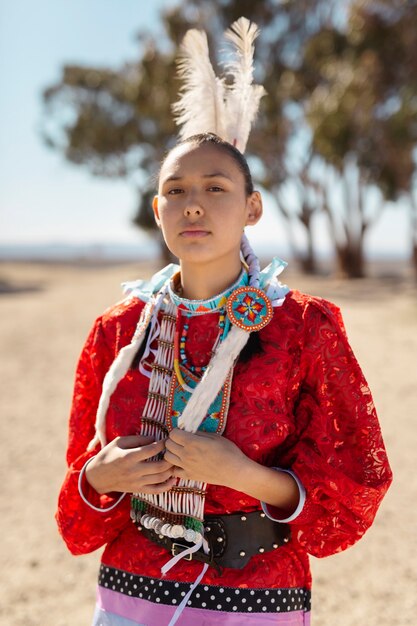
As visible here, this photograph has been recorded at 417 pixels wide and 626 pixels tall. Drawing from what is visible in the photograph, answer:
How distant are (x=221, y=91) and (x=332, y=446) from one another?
43.8 inches

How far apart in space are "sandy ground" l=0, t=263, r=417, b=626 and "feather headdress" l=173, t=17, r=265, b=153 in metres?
2.50

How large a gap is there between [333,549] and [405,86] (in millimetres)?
21800

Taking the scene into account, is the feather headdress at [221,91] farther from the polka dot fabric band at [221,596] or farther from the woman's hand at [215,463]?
the polka dot fabric band at [221,596]

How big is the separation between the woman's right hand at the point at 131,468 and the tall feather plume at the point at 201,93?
38.3 inches

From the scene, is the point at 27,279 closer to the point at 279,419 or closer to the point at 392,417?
the point at 392,417

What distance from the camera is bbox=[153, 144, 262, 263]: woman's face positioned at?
1.65m

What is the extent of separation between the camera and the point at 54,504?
15.2 feet

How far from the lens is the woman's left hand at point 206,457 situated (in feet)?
4.96

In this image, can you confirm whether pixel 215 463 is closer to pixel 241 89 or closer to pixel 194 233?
pixel 194 233

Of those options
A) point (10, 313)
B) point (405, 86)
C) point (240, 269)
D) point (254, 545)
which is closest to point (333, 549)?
point (254, 545)

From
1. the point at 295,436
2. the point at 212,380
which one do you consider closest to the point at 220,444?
the point at 212,380

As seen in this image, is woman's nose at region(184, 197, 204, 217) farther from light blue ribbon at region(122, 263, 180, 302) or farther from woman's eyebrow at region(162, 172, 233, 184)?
light blue ribbon at region(122, 263, 180, 302)

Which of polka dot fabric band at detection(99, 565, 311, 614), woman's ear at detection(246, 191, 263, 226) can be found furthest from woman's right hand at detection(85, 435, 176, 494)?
woman's ear at detection(246, 191, 263, 226)

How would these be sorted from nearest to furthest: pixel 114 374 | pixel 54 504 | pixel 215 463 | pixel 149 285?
pixel 215 463 → pixel 114 374 → pixel 149 285 → pixel 54 504
